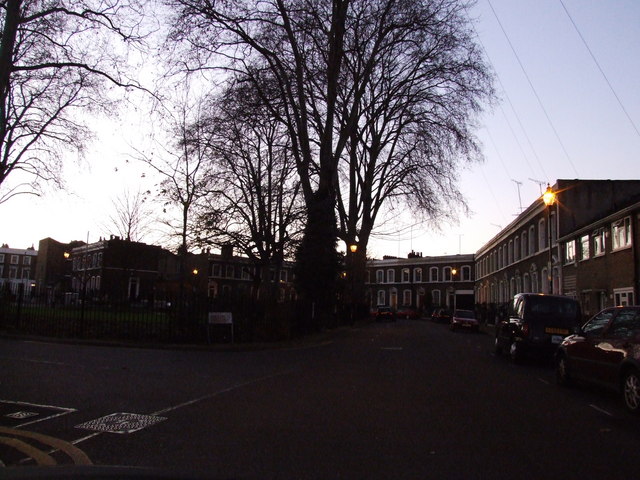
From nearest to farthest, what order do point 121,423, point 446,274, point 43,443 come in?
point 43,443 → point 121,423 → point 446,274

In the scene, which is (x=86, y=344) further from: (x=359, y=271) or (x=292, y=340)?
(x=359, y=271)

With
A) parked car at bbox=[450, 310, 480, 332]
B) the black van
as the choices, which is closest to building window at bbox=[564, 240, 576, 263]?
parked car at bbox=[450, 310, 480, 332]

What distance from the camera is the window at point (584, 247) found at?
31.1 metres

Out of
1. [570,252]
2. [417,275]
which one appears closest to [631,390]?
[570,252]

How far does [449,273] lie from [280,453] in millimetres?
84746

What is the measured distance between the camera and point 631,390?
877cm

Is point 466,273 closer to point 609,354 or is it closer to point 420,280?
point 420,280

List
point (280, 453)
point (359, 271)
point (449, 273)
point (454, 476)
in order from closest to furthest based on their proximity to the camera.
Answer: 1. point (454, 476)
2. point (280, 453)
3. point (359, 271)
4. point (449, 273)

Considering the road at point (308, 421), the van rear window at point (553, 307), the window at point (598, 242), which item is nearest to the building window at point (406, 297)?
A: the window at point (598, 242)

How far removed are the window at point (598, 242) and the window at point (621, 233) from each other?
1.48 metres

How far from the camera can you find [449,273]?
8800cm

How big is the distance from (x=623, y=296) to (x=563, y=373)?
17.6 metres

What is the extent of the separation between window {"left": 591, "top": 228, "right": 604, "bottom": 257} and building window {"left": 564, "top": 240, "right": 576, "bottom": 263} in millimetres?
3338

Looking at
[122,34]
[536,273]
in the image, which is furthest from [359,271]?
[122,34]
